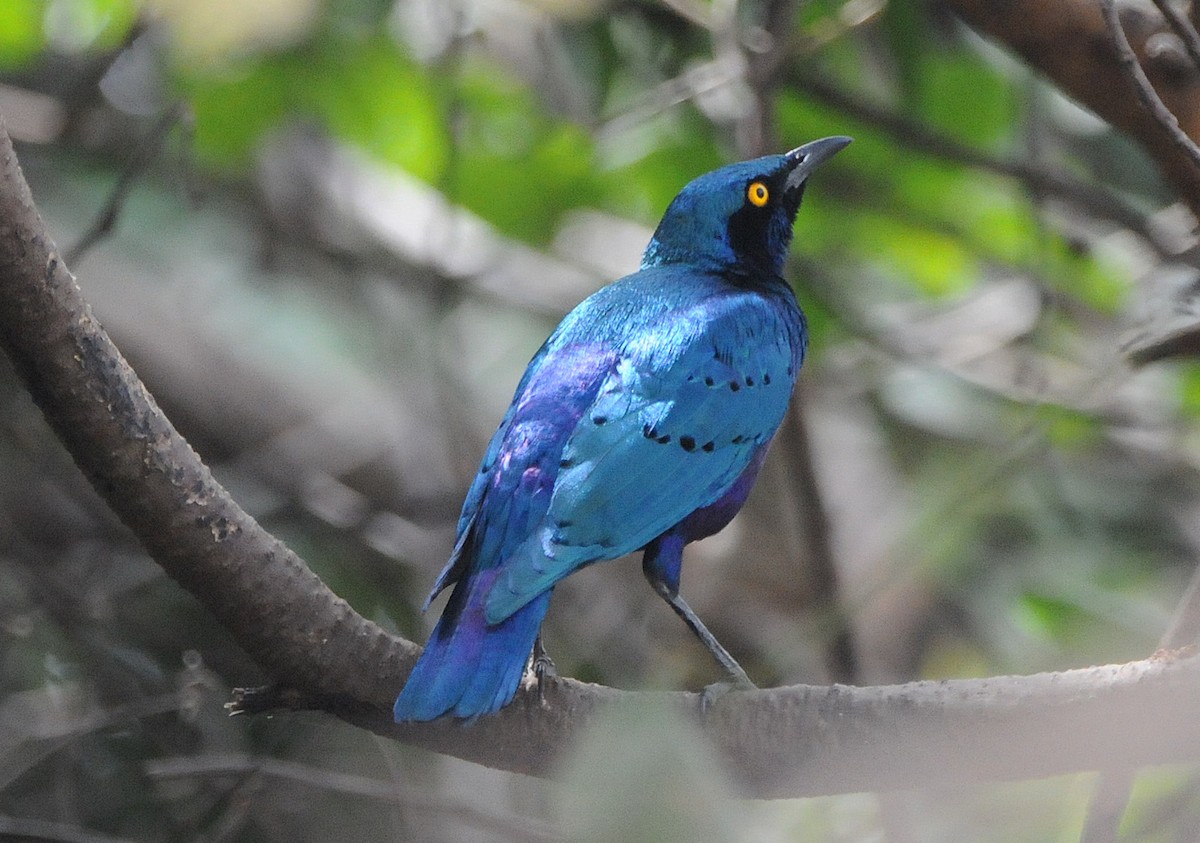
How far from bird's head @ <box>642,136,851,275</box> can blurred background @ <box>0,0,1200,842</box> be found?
21.3 inches

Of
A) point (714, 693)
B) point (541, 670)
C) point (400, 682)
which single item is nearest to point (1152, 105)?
point (714, 693)

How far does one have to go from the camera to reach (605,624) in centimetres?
546

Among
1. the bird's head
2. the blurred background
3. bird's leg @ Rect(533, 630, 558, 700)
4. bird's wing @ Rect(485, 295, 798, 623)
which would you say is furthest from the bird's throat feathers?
bird's leg @ Rect(533, 630, 558, 700)

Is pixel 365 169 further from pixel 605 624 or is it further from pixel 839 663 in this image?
pixel 839 663

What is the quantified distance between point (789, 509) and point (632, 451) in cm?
360

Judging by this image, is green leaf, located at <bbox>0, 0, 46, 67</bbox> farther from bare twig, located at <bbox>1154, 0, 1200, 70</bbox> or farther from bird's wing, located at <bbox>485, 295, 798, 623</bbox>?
bare twig, located at <bbox>1154, 0, 1200, 70</bbox>

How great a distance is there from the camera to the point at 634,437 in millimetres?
3055

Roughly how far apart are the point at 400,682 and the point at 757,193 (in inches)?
72.0

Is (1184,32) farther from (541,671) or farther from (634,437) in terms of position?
(541,671)

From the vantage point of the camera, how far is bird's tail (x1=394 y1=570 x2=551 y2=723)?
2406 millimetres

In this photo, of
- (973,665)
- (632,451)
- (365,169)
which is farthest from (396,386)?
(632,451)

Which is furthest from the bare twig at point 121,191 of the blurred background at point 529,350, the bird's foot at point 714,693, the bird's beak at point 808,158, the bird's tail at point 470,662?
the bird's foot at point 714,693

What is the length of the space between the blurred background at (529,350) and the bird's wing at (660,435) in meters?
0.84

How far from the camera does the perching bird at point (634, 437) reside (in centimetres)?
263
